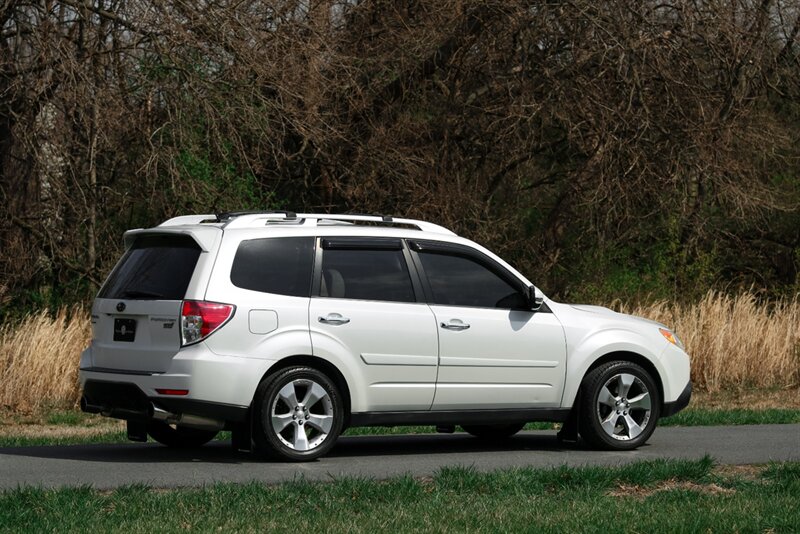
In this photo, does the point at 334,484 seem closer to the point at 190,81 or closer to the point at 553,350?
the point at 553,350

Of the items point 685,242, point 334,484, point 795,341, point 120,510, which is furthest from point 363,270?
point 685,242

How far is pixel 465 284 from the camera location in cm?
1122

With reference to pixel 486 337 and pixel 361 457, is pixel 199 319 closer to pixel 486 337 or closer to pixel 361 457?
pixel 361 457

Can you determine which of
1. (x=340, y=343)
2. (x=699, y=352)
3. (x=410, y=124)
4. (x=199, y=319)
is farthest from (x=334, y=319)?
(x=410, y=124)

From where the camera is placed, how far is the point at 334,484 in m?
8.50

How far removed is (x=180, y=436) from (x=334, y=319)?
6.69 feet

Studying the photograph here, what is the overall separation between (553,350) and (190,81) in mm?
8599

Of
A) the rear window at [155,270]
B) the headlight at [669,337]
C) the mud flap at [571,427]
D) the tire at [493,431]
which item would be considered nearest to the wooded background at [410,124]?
the rear window at [155,270]

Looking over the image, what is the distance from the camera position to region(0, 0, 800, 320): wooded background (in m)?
18.5

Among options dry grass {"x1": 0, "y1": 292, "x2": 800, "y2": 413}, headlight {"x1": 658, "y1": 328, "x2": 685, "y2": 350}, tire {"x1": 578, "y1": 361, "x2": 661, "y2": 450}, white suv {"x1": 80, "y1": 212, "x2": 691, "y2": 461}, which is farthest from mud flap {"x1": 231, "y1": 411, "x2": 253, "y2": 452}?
dry grass {"x1": 0, "y1": 292, "x2": 800, "y2": 413}

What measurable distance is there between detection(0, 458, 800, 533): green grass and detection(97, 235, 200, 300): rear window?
6.84ft

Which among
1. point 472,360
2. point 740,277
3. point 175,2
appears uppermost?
point 175,2

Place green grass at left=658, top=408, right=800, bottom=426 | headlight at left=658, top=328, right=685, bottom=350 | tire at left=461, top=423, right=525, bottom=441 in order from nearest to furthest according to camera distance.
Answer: headlight at left=658, top=328, right=685, bottom=350 < tire at left=461, top=423, right=525, bottom=441 < green grass at left=658, top=408, right=800, bottom=426

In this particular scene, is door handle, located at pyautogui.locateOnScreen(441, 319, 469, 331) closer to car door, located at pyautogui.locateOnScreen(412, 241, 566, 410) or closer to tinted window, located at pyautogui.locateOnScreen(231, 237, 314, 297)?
car door, located at pyautogui.locateOnScreen(412, 241, 566, 410)
